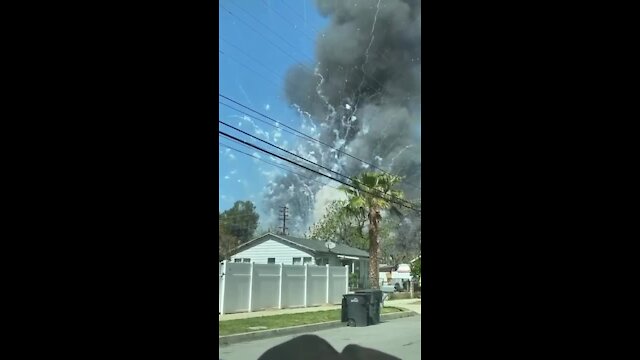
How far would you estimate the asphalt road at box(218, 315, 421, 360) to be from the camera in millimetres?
4617

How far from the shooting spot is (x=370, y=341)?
18.1ft

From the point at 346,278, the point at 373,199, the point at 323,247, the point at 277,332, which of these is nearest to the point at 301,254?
the point at 323,247

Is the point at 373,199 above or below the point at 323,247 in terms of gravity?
above

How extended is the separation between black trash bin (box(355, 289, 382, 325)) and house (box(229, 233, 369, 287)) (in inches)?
9.7

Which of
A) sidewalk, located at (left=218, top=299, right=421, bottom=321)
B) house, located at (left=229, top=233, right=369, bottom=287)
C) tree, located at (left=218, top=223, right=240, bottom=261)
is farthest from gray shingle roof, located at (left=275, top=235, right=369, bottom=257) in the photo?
tree, located at (left=218, top=223, right=240, bottom=261)

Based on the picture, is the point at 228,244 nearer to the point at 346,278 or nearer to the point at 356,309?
the point at 356,309

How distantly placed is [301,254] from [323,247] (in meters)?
0.44

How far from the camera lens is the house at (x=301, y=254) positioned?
26.8 ft

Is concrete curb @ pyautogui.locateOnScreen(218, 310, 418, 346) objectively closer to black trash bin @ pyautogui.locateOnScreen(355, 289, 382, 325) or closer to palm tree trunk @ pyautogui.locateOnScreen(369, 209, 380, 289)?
black trash bin @ pyautogui.locateOnScreen(355, 289, 382, 325)

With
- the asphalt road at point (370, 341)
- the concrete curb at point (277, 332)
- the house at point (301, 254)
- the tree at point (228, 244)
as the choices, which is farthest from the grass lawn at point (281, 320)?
the tree at point (228, 244)
